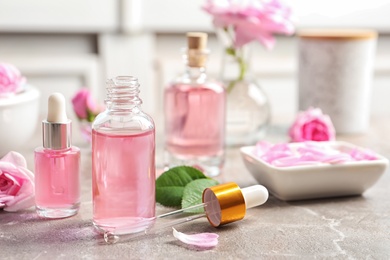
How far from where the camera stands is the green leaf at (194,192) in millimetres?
699

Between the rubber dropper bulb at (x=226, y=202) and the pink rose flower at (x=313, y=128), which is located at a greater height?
the pink rose flower at (x=313, y=128)

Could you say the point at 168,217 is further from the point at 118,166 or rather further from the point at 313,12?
the point at 313,12

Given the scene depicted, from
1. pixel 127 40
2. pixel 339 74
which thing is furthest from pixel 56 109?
pixel 127 40

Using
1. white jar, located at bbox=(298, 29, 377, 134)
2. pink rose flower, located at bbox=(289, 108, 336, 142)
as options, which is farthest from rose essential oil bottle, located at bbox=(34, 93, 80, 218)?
white jar, located at bbox=(298, 29, 377, 134)

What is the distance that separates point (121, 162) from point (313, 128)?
45cm

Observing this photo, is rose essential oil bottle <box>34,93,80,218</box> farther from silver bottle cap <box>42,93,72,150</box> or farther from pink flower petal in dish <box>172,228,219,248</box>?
pink flower petal in dish <box>172,228,219,248</box>

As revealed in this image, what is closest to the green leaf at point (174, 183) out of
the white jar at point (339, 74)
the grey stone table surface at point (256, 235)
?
the grey stone table surface at point (256, 235)

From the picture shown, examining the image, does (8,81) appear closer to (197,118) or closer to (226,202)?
(197,118)

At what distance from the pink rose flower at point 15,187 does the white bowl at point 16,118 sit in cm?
13

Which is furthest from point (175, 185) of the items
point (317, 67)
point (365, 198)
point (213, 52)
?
point (213, 52)

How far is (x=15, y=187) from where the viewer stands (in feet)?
A: 2.35

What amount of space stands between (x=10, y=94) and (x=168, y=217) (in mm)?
296

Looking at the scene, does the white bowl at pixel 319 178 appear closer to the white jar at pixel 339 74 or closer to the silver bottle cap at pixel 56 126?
the silver bottle cap at pixel 56 126

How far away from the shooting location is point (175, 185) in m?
0.75
